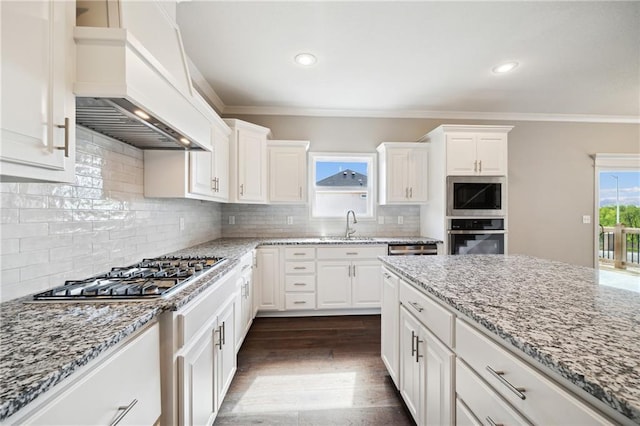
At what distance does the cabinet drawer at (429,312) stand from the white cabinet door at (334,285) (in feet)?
5.07

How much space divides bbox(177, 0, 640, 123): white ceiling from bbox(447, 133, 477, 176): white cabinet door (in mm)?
554

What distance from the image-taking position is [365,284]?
3139 millimetres

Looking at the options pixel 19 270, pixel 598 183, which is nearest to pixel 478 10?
pixel 19 270

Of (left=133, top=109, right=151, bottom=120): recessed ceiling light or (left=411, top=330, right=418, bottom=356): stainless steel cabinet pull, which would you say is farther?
(left=411, top=330, right=418, bottom=356): stainless steel cabinet pull

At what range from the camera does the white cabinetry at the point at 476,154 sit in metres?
3.19

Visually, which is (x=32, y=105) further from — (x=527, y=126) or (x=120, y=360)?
(x=527, y=126)

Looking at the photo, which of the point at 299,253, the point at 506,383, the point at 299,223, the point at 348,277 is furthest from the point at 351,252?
the point at 506,383

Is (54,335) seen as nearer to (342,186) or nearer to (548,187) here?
(342,186)

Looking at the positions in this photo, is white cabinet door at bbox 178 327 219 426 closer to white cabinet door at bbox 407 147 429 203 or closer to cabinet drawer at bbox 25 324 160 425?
cabinet drawer at bbox 25 324 160 425

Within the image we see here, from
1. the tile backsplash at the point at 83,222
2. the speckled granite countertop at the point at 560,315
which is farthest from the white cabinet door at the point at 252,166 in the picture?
the speckled granite countertop at the point at 560,315

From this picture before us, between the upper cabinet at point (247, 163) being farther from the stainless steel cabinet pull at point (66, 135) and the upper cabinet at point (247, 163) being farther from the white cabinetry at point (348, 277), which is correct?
the stainless steel cabinet pull at point (66, 135)

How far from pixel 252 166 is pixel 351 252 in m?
1.57

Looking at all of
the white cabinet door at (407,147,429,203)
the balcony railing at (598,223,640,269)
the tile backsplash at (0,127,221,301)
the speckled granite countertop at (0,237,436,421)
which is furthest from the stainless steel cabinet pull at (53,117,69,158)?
the balcony railing at (598,223,640,269)

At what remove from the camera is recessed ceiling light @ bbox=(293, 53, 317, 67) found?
237 centimetres
